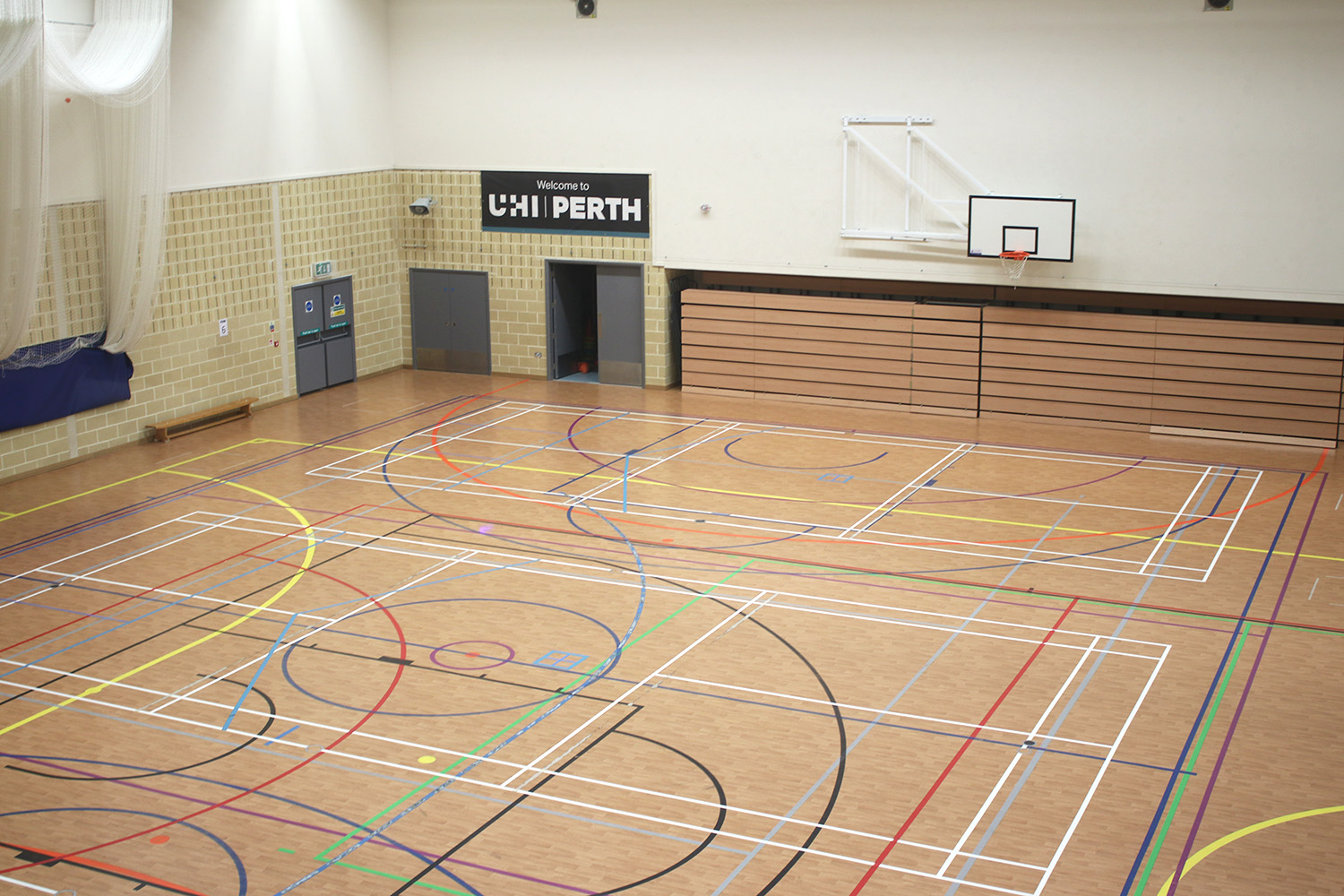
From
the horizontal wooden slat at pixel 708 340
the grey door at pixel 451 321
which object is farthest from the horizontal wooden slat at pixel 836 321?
the grey door at pixel 451 321

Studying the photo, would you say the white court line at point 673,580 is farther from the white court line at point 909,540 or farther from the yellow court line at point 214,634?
the white court line at point 909,540

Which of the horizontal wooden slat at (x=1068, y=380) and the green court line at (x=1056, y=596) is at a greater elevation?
the horizontal wooden slat at (x=1068, y=380)

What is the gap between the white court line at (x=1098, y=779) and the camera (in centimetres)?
822

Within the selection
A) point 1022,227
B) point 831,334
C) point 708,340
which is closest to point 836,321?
point 831,334

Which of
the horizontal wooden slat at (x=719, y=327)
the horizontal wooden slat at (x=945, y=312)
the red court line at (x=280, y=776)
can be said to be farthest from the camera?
the horizontal wooden slat at (x=719, y=327)

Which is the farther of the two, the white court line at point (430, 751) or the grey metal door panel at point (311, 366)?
the grey metal door panel at point (311, 366)

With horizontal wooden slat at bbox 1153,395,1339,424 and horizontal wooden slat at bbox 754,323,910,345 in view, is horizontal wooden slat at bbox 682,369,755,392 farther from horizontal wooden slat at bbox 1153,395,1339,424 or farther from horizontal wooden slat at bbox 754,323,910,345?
horizontal wooden slat at bbox 1153,395,1339,424

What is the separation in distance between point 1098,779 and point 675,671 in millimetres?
3634

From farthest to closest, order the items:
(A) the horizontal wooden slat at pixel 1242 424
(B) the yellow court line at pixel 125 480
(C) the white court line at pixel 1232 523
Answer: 1. (A) the horizontal wooden slat at pixel 1242 424
2. (B) the yellow court line at pixel 125 480
3. (C) the white court line at pixel 1232 523

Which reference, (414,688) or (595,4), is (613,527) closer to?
(414,688)

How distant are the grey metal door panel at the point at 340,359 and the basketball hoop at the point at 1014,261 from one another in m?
11.4

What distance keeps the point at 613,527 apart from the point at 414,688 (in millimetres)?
4522

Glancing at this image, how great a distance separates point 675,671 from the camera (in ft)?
36.8

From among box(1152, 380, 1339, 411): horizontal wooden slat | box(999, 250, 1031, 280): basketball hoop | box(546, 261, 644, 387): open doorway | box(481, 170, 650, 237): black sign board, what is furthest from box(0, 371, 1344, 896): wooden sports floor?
box(481, 170, 650, 237): black sign board
